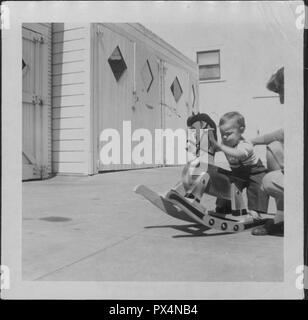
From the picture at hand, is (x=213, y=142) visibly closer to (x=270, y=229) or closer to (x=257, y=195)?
(x=257, y=195)

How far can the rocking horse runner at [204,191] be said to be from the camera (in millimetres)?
2385

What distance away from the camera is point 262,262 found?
2.19 metres

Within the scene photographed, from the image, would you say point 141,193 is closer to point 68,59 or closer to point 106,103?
point 106,103

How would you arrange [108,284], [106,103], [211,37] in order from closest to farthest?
[108,284], [211,37], [106,103]

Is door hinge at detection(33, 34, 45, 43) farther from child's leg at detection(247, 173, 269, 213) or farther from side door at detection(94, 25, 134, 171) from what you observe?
child's leg at detection(247, 173, 269, 213)

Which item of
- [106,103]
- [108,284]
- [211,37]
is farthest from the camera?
[106,103]

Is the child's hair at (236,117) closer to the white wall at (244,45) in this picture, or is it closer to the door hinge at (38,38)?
the white wall at (244,45)

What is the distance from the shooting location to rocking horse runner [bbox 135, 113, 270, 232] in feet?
7.82

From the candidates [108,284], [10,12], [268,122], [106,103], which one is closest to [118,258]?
[108,284]

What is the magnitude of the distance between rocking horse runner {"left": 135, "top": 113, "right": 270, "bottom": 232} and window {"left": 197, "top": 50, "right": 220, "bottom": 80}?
284 millimetres

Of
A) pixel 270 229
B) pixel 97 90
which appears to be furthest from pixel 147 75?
pixel 270 229

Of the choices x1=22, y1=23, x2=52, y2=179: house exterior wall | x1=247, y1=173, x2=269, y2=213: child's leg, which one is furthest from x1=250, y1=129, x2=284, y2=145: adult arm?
x1=22, y1=23, x2=52, y2=179: house exterior wall

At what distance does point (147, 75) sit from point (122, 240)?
3.74 feet
